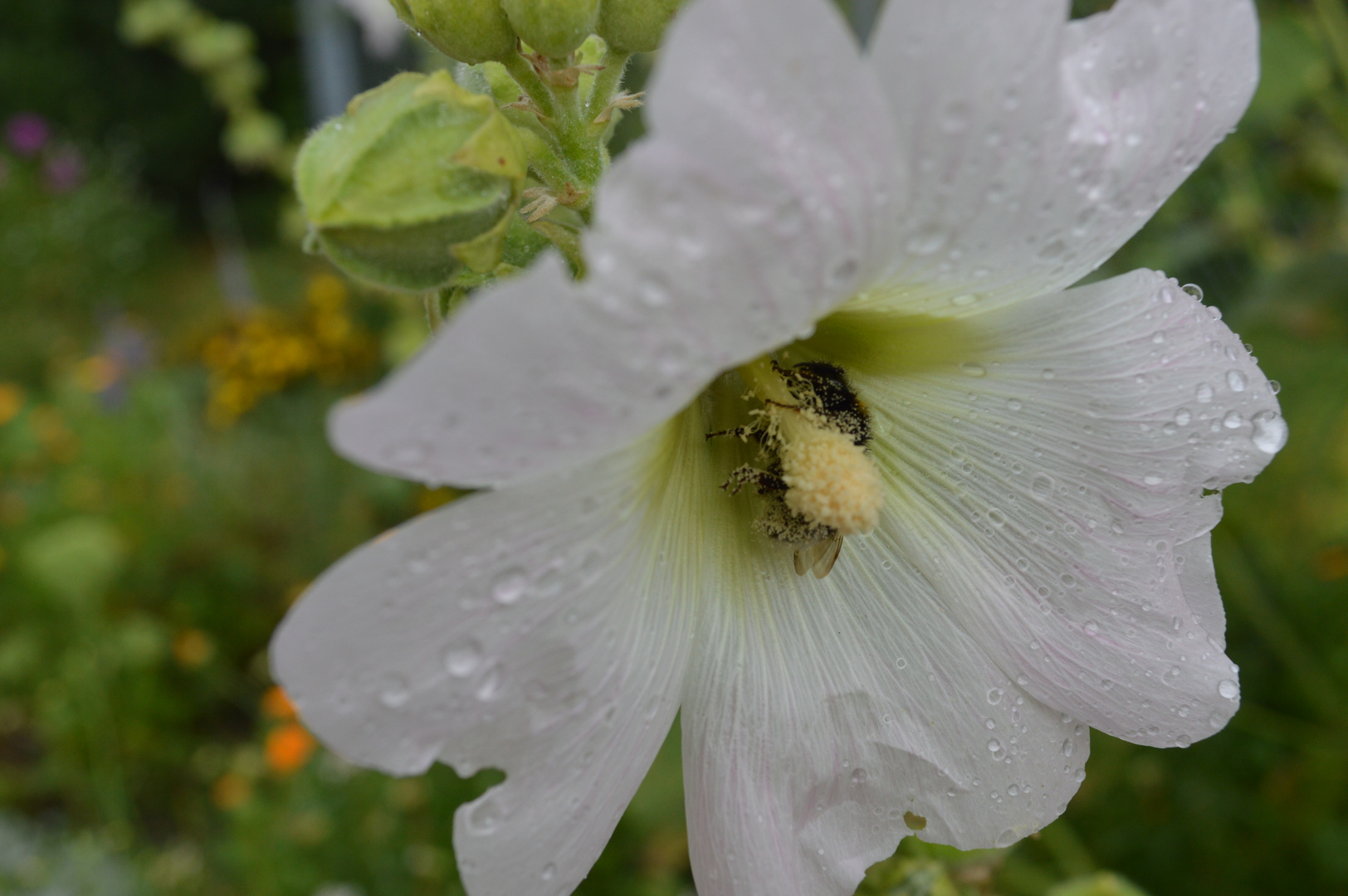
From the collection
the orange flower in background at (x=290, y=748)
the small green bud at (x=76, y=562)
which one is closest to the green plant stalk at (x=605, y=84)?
the orange flower in background at (x=290, y=748)

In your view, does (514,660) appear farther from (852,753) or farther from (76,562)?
(76,562)

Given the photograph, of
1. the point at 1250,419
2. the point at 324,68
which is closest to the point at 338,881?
the point at 1250,419

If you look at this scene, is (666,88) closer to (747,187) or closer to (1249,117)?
(747,187)

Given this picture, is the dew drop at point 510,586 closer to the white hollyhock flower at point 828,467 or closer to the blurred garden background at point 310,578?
the white hollyhock flower at point 828,467

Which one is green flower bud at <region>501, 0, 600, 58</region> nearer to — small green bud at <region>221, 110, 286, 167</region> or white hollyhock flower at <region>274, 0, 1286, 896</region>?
white hollyhock flower at <region>274, 0, 1286, 896</region>

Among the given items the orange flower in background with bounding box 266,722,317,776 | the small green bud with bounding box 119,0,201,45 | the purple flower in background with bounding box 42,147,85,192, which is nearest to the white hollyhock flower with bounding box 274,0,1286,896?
the orange flower in background with bounding box 266,722,317,776
